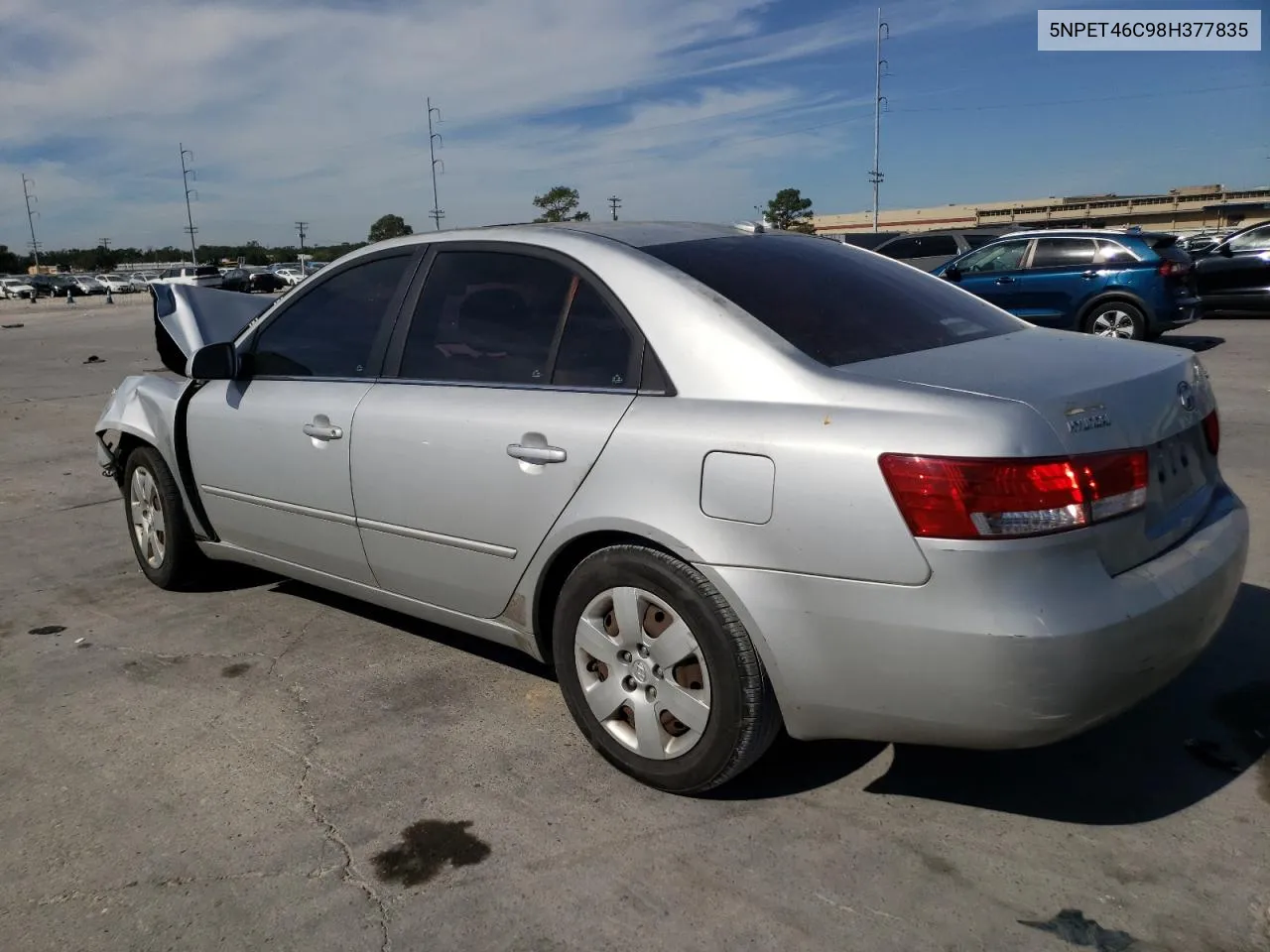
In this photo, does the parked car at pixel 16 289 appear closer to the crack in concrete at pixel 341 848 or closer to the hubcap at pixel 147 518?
the hubcap at pixel 147 518

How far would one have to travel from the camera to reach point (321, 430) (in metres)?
3.71

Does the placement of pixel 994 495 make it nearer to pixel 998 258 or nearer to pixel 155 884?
pixel 155 884

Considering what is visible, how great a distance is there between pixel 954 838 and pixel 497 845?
1218 mm

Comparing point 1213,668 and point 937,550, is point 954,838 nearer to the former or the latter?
point 937,550

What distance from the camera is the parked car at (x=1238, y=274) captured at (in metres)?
15.7

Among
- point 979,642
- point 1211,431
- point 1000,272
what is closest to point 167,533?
point 979,642

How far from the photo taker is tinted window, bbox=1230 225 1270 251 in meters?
15.7

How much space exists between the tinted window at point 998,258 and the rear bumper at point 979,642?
446 inches

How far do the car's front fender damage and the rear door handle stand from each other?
1.03 m

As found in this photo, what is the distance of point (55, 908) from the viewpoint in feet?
8.18

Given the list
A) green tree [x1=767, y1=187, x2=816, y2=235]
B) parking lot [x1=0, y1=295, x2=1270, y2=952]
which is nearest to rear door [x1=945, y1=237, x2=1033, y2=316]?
parking lot [x1=0, y1=295, x2=1270, y2=952]

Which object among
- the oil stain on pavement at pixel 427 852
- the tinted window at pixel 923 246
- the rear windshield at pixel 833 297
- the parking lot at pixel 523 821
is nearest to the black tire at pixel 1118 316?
the tinted window at pixel 923 246

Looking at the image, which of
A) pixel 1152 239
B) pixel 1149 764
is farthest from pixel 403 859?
pixel 1152 239

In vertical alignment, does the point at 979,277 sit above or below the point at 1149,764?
above
